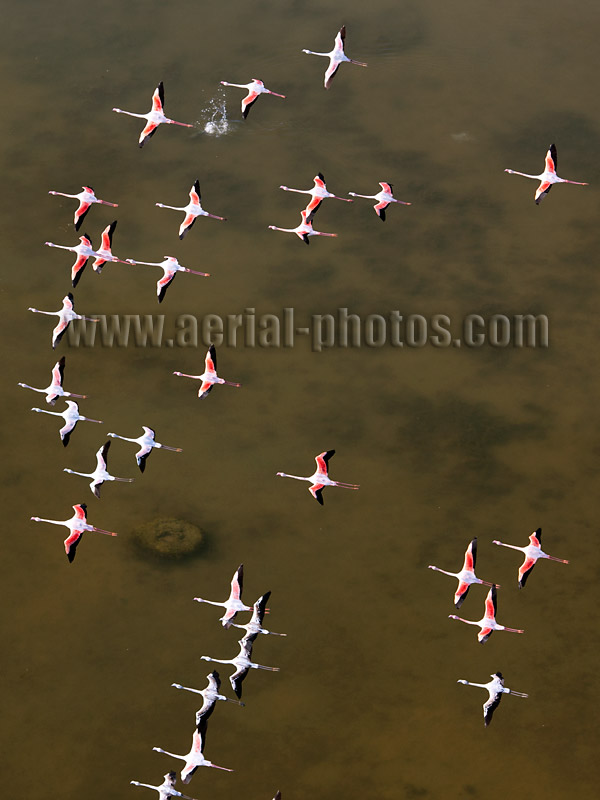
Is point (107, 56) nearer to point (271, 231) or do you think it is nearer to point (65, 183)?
point (65, 183)

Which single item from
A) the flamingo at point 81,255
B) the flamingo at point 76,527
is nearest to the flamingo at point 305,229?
the flamingo at point 81,255

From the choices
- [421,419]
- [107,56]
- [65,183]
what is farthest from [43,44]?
[421,419]

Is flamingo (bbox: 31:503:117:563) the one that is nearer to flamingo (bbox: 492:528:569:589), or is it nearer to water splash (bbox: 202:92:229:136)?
flamingo (bbox: 492:528:569:589)

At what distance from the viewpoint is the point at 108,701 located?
5584 cm

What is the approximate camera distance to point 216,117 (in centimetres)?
7212

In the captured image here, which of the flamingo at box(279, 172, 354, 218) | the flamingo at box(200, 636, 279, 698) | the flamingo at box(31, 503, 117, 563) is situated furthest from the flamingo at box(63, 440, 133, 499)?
the flamingo at box(279, 172, 354, 218)

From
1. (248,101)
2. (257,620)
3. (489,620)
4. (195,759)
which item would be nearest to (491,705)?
(489,620)

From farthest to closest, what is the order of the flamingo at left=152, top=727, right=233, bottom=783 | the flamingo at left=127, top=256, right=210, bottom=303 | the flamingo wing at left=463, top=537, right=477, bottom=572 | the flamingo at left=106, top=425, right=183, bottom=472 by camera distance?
the flamingo at left=127, top=256, right=210, bottom=303, the flamingo at left=106, top=425, right=183, bottom=472, the flamingo wing at left=463, top=537, right=477, bottom=572, the flamingo at left=152, top=727, right=233, bottom=783

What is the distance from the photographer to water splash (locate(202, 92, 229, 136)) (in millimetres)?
71688

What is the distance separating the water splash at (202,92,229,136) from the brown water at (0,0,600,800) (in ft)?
0.91

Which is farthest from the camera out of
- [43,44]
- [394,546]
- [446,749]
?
[43,44]

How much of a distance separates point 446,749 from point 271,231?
24152 mm

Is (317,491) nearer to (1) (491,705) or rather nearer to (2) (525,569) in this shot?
(2) (525,569)

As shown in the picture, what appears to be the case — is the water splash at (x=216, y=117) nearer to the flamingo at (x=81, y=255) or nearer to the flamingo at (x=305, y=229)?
the flamingo at (x=305, y=229)
